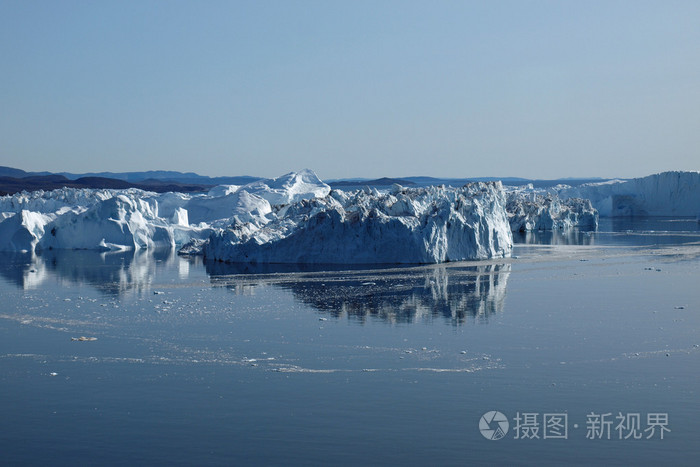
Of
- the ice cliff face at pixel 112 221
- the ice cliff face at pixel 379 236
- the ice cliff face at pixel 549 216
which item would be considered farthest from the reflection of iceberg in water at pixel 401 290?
the ice cliff face at pixel 549 216

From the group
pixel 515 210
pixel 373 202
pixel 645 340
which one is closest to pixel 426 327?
pixel 645 340

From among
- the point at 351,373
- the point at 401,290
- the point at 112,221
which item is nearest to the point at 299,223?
the point at 401,290

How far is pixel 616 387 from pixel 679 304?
7.16 m

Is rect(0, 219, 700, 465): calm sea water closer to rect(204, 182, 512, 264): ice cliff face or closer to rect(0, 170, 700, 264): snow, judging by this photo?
rect(204, 182, 512, 264): ice cliff face

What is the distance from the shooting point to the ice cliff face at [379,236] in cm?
2436

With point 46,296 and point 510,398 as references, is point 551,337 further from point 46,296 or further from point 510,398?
point 46,296

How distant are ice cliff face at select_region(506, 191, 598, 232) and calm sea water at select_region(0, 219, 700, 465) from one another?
25.3m

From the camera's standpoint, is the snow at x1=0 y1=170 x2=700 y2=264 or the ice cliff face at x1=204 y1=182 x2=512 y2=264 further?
the snow at x1=0 y1=170 x2=700 y2=264

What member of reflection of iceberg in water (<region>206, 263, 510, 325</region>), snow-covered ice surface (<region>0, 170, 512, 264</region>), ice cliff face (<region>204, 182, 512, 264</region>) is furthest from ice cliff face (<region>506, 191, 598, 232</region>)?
reflection of iceberg in water (<region>206, 263, 510, 325</region>)

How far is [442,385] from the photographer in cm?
979

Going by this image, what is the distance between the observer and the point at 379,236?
24.4 meters

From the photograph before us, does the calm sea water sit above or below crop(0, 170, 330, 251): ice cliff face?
below

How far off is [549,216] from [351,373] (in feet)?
127

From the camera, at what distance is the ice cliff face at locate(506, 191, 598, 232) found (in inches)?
1769
